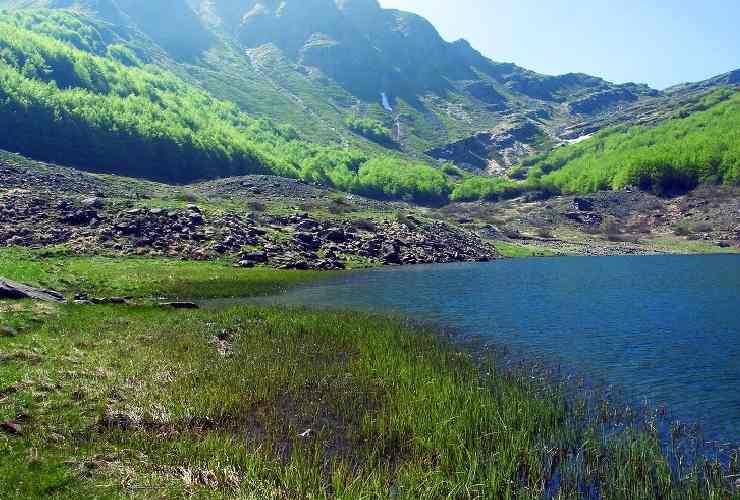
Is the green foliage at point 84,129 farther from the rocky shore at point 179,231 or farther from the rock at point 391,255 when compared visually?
the rock at point 391,255

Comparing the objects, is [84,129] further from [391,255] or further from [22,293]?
[22,293]

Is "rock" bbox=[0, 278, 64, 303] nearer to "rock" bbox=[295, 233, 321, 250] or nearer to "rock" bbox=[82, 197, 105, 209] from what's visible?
"rock" bbox=[82, 197, 105, 209]

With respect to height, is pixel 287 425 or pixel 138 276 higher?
pixel 138 276

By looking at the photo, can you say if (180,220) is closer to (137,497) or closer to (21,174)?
(21,174)

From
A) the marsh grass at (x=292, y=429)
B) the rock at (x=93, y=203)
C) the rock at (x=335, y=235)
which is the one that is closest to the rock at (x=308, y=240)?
the rock at (x=335, y=235)

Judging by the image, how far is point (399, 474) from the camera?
16.7 metres

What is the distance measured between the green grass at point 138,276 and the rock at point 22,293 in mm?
7858

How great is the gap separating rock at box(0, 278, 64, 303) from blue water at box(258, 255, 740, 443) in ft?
78.8

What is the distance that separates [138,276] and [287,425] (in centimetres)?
5103

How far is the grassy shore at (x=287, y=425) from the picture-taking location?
15.6 meters

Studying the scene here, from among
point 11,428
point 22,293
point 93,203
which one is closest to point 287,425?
point 11,428

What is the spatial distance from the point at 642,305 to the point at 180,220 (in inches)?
3269

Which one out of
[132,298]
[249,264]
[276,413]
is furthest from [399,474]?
[249,264]

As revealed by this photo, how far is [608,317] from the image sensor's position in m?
50.7
